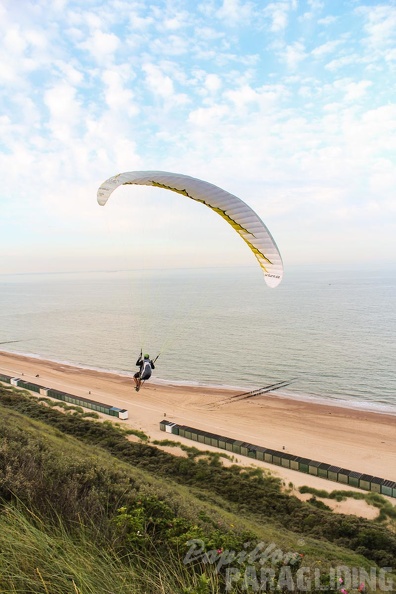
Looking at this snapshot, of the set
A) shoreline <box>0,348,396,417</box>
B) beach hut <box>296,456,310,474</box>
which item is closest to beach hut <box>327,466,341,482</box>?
beach hut <box>296,456,310,474</box>

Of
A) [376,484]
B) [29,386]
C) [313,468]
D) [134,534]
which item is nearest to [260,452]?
[313,468]

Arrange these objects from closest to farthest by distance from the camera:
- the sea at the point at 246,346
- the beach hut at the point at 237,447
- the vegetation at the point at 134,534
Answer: the vegetation at the point at 134,534
the beach hut at the point at 237,447
the sea at the point at 246,346

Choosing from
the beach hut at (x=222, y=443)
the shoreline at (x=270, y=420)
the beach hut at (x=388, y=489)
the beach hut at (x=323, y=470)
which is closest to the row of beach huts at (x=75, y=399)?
the shoreline at (x=270, y=420)

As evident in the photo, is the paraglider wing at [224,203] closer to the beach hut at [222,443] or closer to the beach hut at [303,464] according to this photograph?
the beach hut at [303,464]

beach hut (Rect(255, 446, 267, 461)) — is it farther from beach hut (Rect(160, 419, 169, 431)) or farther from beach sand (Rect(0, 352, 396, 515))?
beach hut (Rect(160, 419, 169, 431))

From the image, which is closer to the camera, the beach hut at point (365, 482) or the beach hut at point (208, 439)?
the beach hut at point (365, 482)

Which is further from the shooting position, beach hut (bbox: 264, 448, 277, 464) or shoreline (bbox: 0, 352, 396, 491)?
shoreline (bbox: 0, 352, 396, 491)

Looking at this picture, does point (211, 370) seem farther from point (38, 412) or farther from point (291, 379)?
point (38, 412)
